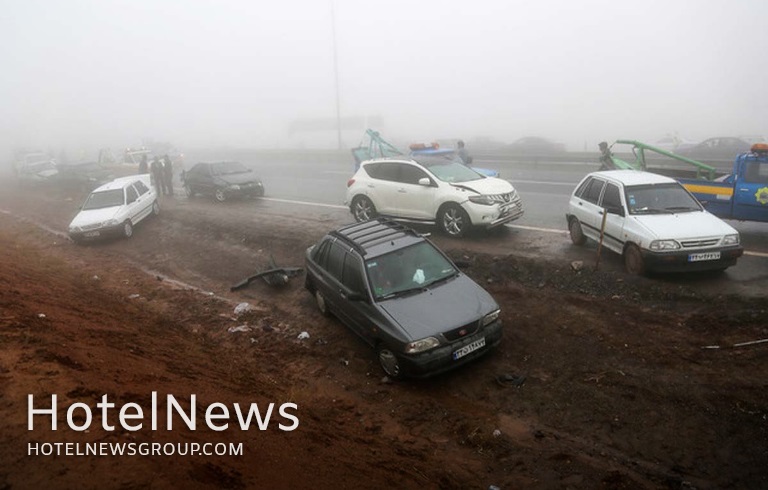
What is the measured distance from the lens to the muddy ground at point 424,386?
14.5 ft

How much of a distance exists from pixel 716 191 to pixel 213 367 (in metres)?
10.8

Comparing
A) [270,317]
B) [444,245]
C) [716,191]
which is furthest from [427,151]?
[270,317]

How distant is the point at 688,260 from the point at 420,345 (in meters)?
5.14

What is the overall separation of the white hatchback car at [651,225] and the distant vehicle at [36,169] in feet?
81.5

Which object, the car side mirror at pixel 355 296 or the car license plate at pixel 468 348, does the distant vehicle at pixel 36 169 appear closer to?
the car side mirror at pixel 355 296

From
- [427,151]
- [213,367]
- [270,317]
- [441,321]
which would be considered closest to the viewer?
[441,321]

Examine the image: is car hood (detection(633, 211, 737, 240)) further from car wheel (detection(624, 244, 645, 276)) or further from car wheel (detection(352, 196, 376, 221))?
car wheel (detection(352, 196, 376, 221))

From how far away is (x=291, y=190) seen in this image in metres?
21.2

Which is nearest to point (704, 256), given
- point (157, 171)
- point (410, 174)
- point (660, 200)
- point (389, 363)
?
point (660, 200)

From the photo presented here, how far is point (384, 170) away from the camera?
12.7 m

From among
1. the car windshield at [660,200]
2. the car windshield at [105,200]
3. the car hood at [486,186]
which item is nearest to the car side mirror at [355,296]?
the car hood at [486,186]

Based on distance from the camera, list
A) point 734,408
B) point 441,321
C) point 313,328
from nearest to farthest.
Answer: point 734,408, point 441,321, point 313,328

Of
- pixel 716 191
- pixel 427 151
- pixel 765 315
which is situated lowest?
pixel 765 315

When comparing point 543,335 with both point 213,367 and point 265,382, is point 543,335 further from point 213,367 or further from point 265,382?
point 213,367
